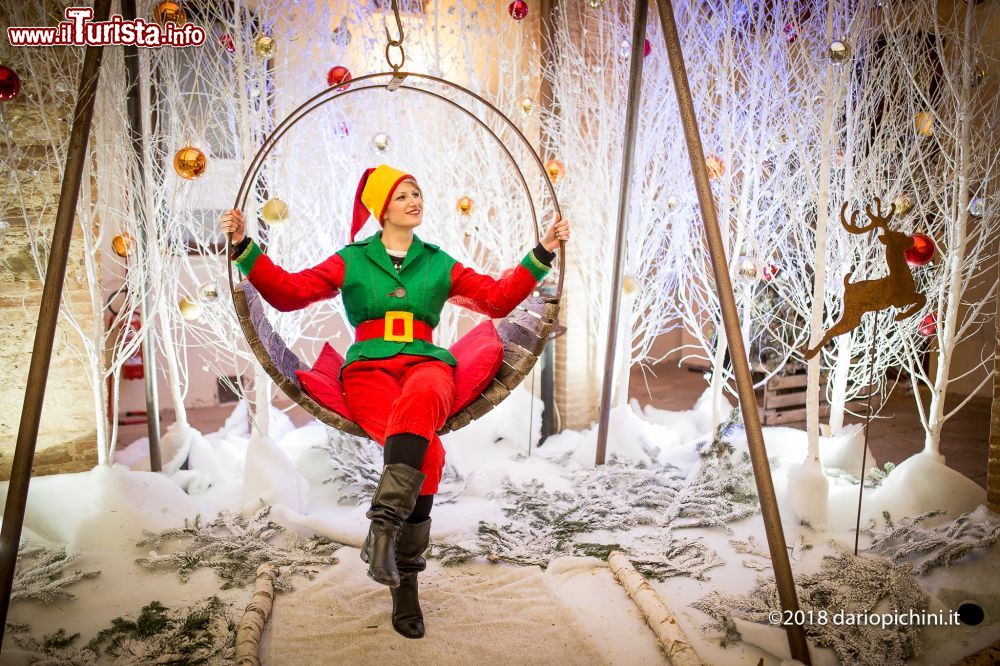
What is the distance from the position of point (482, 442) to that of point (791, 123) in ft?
8.14

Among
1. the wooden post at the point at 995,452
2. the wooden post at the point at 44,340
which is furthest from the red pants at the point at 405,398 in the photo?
the wooden post at the point at 995,452

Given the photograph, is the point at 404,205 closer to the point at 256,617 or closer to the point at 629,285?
the point at 256,617

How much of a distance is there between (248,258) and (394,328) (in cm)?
54

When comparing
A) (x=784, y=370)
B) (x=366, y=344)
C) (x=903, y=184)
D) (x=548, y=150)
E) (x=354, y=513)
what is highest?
(x=548, y=150)

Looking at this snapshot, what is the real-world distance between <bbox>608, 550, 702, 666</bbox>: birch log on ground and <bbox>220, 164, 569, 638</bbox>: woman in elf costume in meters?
0.71

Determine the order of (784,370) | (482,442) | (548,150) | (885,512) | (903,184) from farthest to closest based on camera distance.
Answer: (784,370) → (548,150) → (482,442) → (903,184) → (885,512)

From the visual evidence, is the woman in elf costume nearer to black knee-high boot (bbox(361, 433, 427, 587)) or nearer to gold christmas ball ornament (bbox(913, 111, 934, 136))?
black knee-high boot (bbox(361, 433, 427, 587))

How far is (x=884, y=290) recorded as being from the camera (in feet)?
8.29

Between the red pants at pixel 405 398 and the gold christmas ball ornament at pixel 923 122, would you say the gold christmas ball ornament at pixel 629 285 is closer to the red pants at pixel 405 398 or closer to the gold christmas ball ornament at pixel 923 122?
the gold christmas ball ornament at pixel 923 122

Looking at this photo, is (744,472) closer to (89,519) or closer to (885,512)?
(885,512)

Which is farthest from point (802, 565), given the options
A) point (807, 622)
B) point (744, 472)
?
point (744, 472)

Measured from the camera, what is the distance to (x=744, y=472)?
11.7ft

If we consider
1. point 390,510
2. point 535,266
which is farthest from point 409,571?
point 535,266

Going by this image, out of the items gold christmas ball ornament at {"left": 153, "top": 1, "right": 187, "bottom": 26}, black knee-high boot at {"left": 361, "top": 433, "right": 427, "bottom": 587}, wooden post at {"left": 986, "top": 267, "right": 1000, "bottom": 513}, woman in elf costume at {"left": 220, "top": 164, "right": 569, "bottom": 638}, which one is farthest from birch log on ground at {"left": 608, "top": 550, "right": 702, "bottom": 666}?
gold christmas ball ornament at {"left": 153, "top": 1, "right": 187, "bottom": 26}
